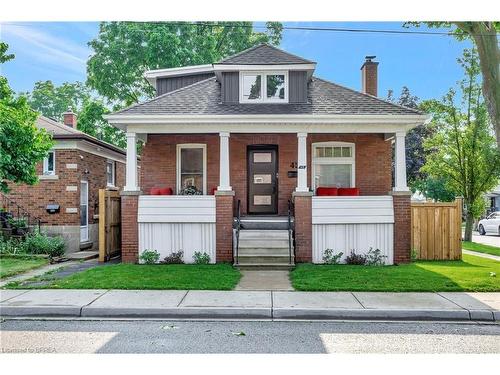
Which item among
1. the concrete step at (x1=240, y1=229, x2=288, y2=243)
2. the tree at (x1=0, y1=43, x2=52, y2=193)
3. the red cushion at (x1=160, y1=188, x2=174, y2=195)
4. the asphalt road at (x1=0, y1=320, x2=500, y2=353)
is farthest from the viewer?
the red cushion at (x1=160, y1=188, x2=174, y2=195)

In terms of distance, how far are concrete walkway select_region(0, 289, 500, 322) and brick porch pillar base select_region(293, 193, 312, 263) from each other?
3.08 m

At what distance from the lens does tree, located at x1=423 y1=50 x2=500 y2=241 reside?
1741 centimetres

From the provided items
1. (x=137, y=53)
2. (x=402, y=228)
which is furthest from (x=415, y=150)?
(x=402, y=228)

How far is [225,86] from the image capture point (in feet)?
40.0

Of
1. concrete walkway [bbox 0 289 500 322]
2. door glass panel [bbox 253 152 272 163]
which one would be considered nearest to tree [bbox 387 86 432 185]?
door glass panel [bbox 253 152 272 163]

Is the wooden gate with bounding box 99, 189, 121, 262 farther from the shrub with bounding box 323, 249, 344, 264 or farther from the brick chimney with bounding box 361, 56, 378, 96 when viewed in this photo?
the brick chimney with bounding box 361, 56, 378, 96

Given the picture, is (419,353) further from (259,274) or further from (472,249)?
(472,249)

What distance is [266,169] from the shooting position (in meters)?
12.7

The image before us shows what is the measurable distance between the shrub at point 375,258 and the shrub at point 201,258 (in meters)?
4.03

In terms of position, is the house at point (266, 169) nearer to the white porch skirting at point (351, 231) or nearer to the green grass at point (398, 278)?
the white porch skirting at point (351, 231)

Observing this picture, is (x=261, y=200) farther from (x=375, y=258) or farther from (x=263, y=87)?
(x=375, y=258)

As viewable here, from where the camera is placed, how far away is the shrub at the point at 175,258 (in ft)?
34.5

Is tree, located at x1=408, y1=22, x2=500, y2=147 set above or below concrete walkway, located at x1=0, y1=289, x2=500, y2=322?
above
